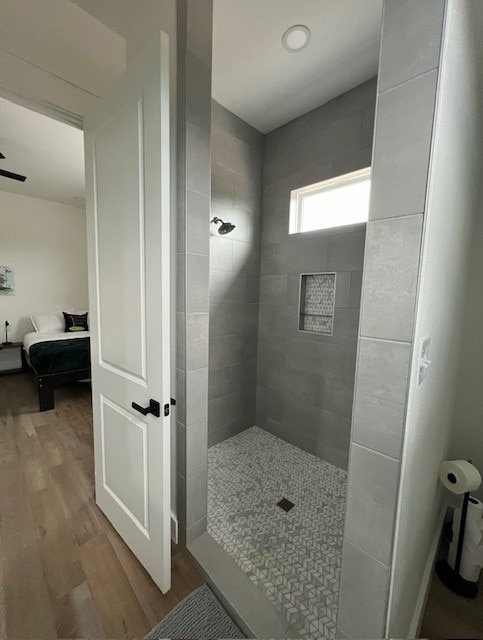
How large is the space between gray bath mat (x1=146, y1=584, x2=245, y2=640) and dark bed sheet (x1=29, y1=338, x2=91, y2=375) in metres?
2.88

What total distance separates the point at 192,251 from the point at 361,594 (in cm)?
132

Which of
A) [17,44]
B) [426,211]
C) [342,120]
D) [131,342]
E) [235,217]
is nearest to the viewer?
[426,211]

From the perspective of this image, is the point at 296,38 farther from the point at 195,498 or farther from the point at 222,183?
the point at 195,498

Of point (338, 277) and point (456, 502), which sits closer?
point (456, 502)

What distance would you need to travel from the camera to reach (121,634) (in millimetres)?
1049

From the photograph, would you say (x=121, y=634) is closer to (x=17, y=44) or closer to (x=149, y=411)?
(x=149, y=411)

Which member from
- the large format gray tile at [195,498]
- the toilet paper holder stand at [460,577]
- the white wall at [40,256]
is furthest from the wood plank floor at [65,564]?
the white wall at [40,256]

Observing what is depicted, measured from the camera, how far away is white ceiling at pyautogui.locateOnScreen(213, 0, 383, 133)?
1.36 metres

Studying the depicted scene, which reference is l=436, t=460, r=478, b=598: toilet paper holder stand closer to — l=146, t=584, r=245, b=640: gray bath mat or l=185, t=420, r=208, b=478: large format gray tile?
l=146, t=584, r=245, b=640: gray bath mat

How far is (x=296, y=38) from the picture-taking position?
4.89 feet

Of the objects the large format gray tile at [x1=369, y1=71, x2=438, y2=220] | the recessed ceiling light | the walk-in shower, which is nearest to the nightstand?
the walk-in shower

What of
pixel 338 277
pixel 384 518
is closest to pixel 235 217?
pixel 338 277

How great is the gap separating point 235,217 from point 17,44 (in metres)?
1.56

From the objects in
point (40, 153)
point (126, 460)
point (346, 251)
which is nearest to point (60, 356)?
point (40, 153)
